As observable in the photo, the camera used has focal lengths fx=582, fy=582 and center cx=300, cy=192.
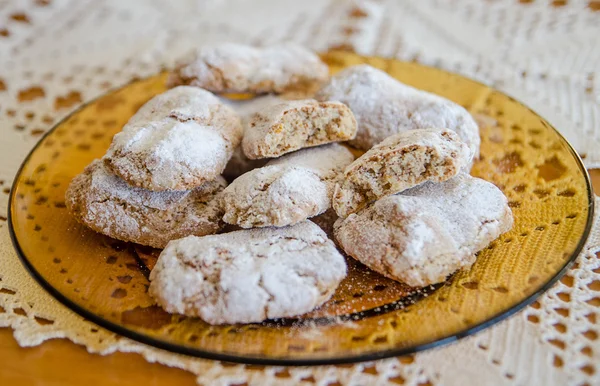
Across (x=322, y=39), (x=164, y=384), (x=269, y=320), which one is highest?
(x=322, y=39)

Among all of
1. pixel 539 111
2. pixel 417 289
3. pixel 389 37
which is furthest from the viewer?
pixel 389 37

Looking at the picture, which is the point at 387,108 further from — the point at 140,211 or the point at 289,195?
the point at 140,211

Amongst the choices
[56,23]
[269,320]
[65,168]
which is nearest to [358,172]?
[269,320]

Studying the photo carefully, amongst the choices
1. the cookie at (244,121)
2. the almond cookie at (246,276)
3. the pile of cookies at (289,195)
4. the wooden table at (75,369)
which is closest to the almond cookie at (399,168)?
the pile of cookies at (289,195)

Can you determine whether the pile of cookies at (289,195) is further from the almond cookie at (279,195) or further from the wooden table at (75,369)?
the wooden table at (75,369)

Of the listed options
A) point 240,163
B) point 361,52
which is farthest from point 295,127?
point 361,52

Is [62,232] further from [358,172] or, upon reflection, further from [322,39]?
[322,39]
